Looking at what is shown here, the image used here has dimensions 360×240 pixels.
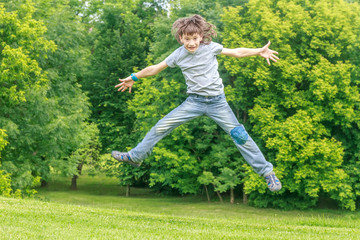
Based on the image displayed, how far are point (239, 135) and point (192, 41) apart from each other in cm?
156

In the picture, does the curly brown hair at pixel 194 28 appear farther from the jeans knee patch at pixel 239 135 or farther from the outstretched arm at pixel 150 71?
the jeans knee patch at pixel 239 135

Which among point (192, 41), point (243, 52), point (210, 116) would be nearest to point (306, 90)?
point (243, 52)

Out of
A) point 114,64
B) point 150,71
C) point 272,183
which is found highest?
point 114,64

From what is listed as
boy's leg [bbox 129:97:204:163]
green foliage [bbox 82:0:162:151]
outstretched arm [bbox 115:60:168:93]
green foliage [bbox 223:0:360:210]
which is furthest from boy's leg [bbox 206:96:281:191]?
green foliage [bbox 82:0:162:151]

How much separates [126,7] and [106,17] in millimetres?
1837

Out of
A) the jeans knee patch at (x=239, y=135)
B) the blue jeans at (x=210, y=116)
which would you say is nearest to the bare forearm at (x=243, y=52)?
the blue jeans at (x=210, y=116)

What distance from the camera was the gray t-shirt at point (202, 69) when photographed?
6590 millimetres

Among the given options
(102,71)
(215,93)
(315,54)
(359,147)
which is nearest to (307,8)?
(315,54)

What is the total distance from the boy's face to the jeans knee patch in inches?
53.1

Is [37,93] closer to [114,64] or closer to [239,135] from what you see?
[114,64]

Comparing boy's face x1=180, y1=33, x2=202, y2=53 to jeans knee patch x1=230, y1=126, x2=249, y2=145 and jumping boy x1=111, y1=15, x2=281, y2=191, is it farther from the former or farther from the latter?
jeans knee patch x1=230, y1=126, x2=249, y2=145

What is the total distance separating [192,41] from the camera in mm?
6516

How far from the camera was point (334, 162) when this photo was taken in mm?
24250

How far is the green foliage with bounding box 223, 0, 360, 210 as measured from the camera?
23625mm
